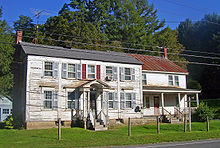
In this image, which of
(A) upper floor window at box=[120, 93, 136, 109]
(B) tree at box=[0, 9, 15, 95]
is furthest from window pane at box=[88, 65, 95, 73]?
(B) tree at box=[0, 9, 15, 95]

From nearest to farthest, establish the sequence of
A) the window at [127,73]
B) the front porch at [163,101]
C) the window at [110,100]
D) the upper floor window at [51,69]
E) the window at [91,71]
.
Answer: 1. the upper floor window at [51,69]
2. the window at [91,71]
3. the window at [110,100]
4. the window at [127,73]
5. the front porch at [163,101]

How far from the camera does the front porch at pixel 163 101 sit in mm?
28734

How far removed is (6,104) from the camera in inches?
1558

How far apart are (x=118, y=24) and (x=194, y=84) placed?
57.7 feet

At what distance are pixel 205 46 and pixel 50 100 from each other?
142ft

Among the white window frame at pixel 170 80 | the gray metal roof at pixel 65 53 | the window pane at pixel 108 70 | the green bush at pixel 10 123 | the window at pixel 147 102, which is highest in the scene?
the gray metal roof at pixel 65 53

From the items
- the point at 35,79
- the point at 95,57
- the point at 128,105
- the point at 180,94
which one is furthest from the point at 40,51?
the point at 180,94

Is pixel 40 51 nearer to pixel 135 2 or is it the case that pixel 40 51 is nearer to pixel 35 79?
pixel 35 79

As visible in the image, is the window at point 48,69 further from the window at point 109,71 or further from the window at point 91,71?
the window at point 109,71

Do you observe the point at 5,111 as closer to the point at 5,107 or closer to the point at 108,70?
the point at 5,107

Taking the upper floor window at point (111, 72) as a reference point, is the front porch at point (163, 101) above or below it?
below

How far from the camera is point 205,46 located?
56.5m

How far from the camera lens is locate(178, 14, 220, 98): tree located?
167 feet

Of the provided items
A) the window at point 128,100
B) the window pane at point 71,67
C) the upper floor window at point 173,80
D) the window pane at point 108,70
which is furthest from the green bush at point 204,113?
the window pane at point 71,67
